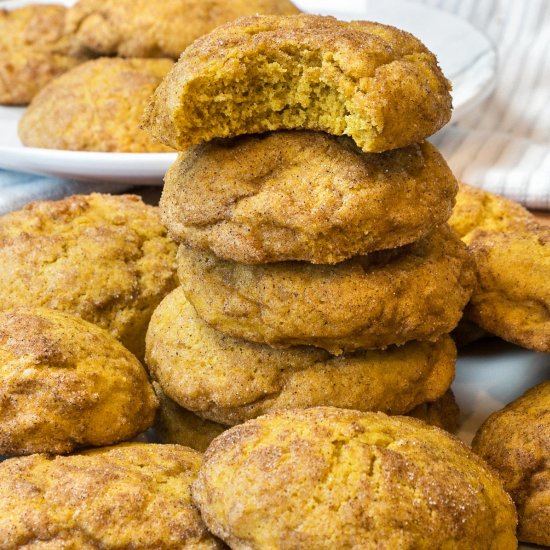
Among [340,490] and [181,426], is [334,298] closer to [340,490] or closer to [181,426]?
[340,490]

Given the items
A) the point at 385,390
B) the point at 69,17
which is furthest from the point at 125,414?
the point at 69,17

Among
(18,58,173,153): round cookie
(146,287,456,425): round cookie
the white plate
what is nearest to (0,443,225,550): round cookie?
(146,287,456,425): round cookie

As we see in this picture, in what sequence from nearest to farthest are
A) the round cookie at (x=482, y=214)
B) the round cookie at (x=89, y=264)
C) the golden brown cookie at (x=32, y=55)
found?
the round cookie at (x=89, y=264) → the round cookie at (x=482, y=214) → the golden brown cookie at (x=32, y=55)

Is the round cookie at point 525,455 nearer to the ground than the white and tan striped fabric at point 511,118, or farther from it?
farther from it

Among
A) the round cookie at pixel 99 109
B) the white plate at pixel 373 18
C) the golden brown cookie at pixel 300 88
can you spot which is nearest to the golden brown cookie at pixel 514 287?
the golden brown cookie at pixel 300 88

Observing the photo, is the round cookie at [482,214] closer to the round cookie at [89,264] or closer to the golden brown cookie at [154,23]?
the round cookie at [89,264]

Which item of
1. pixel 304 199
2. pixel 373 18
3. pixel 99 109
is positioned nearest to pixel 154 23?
pixel 99 109

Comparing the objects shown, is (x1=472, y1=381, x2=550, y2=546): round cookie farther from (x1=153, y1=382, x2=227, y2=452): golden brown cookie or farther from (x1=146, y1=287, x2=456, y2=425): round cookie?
(x1=153, y1=382, x2=227, y2=452): golden brown cookie
